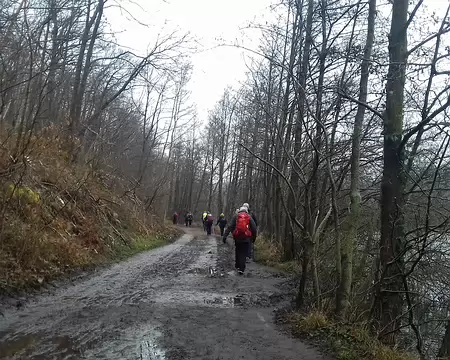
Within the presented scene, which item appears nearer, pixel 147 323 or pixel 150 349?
pixel 150 349

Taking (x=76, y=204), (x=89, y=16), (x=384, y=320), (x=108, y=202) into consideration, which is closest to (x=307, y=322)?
(x=384, y=320)

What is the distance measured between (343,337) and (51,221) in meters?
7.21

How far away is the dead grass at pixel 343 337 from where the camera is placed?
522 centimetres

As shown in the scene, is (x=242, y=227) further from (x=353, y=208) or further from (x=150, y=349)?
(x=150, y=349)

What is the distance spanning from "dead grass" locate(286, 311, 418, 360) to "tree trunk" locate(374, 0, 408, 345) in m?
0.75

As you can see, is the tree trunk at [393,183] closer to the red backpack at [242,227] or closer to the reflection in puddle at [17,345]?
the reflection in puddle at [17,345]

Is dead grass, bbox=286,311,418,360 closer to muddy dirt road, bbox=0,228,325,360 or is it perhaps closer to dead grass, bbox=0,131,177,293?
muddy dirt road, bbox=0,228,325,360

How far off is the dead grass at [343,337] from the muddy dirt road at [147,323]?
324 mm

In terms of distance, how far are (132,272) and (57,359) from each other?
21.4ft

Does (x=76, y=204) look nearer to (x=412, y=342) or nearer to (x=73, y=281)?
(x=73, y=281)

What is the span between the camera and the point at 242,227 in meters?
12.1

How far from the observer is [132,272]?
424 inches

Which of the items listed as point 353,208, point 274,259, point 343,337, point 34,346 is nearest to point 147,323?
point 34,346

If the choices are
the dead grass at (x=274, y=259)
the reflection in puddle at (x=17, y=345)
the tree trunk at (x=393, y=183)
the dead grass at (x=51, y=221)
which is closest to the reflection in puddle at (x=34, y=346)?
the reflection in puddle at (x=17, y=345)
